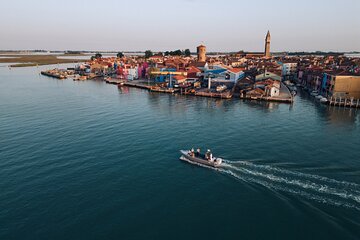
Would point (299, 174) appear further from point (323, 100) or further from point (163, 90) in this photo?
point (163, 90)

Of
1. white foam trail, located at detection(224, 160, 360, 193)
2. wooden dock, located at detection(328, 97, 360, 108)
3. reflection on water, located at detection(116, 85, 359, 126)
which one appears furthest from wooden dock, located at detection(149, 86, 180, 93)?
white foam trail, located at detection(224, 160, 360, 193)

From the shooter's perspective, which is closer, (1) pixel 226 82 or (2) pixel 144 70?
(1) pixel 226 82

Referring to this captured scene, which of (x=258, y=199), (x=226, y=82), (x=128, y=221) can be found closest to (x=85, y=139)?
(x=128, y=221)

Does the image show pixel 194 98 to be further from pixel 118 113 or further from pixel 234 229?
pixel 234 229

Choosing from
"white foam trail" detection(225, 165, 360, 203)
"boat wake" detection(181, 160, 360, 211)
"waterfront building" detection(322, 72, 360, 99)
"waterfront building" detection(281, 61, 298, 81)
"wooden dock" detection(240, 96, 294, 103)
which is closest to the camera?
"boat wake" detection(181, 160, 360, 211)

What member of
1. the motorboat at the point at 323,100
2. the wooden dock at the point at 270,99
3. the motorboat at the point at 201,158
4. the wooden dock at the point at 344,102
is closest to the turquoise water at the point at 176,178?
the motorboat at the point at 201,158

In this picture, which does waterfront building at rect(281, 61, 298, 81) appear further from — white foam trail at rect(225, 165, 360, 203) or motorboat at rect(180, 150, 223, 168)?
white foam trail at rect(225, 165, 360, 203)

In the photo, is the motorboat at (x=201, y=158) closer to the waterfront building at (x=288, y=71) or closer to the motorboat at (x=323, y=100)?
the motorboat at (x=323, y=100)
